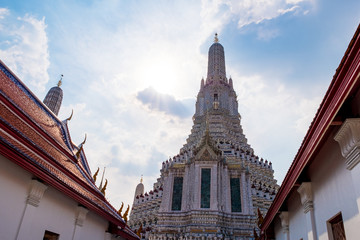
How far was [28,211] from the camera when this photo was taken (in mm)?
6832

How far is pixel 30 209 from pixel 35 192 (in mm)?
397

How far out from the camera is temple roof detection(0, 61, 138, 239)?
6.57 meters

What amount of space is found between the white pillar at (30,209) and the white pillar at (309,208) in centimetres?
640

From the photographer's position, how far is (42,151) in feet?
26.0

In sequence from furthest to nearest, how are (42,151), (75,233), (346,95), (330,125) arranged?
(75,233) < (42,151) < (330,125) < (346,95)

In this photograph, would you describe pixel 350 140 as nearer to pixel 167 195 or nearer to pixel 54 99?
pixel 167 195

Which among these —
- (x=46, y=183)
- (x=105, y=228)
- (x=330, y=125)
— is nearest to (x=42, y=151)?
(x=46, y=183)

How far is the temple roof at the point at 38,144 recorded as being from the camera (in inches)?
259

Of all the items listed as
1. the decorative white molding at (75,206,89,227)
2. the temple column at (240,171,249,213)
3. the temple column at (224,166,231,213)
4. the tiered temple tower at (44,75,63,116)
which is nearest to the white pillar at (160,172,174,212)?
the temple column at (224,166,231,213)

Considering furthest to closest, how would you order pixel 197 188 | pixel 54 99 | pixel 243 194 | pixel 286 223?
pixel 54 99, pixel 243 194, pixel 197 188, pixel 286 223

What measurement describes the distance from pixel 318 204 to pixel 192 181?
1974 centimetres

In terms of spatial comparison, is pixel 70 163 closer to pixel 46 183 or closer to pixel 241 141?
pixel 46 183

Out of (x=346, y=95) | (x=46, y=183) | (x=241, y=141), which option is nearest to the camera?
(x=346, y=95)

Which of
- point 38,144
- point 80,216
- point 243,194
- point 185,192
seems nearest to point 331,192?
point 80,216
